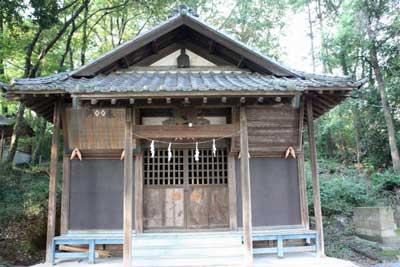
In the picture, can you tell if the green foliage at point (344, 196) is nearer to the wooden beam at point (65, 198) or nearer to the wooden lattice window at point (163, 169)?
the wooden lattice window at point (163, 169)

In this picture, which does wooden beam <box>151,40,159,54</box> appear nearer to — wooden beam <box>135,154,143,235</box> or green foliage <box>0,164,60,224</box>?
wooden beam <box>135,154,143,235</box>

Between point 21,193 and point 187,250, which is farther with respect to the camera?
point 21,193

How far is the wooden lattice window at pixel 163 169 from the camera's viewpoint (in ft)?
25.5

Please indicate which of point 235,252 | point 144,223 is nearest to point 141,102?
point 144,223

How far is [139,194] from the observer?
7.45 metres

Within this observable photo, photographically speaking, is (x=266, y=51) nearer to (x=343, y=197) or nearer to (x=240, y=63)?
(x=343, y=197)

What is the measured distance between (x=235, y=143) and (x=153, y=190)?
2382 millimetres

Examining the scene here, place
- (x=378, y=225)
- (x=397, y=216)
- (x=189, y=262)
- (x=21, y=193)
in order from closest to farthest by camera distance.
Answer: (x=189, y=262) < (x=378, y=225) < (x=21, y=193) < (x=397, y=216)

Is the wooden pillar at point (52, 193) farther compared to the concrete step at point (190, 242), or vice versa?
the concrete step at point (190, 242)

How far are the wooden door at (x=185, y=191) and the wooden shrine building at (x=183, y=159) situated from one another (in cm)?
3

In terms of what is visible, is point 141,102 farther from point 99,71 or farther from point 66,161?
point 66,161

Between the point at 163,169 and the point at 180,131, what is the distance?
213cm

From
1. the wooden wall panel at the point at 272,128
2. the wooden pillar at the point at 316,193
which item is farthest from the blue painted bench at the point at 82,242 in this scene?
the wooden pillar at the point at 316,193

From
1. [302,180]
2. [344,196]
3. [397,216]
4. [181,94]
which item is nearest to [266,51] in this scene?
[344,196]
